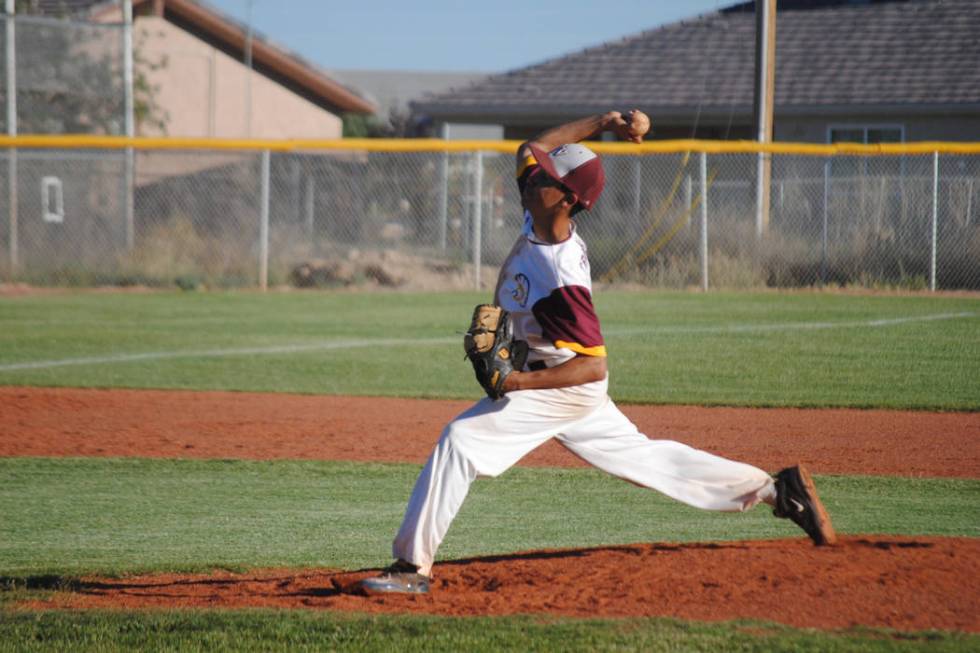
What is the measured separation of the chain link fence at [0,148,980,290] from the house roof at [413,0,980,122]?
3.69m

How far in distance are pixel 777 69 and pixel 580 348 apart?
24.8 meters

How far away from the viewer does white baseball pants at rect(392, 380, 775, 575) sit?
490cm

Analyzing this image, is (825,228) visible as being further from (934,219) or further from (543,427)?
(543,427)

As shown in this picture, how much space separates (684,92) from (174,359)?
1681 centimetres

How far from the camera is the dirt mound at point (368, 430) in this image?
941cm

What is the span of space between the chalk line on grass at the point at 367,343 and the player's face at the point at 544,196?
9.98 meters

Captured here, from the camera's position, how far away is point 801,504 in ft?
18.1

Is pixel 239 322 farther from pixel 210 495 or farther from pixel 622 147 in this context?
pixel 210 495

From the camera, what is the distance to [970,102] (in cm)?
2500

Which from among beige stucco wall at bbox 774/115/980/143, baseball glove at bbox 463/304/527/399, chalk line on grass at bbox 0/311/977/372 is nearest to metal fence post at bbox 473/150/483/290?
chalk line on grass at bbox 0/311/977/372

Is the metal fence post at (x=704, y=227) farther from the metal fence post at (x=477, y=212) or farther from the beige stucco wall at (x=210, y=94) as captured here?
Result: the beige stucco wall at (x=210, y=94)

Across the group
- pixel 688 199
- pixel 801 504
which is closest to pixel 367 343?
pixel 688 199

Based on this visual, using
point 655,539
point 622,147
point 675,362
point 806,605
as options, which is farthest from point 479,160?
point 806,605

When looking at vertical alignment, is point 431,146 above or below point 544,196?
above
